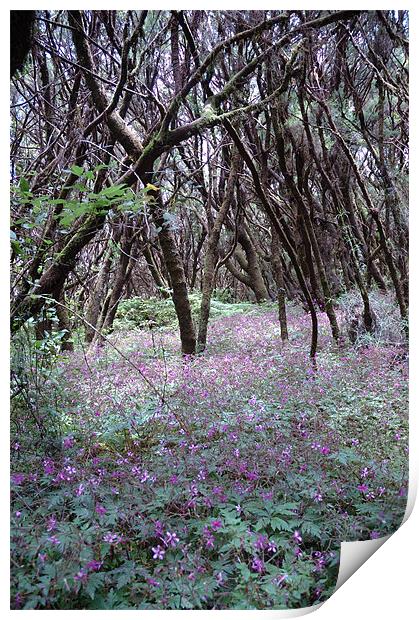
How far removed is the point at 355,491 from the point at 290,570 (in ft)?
1.75

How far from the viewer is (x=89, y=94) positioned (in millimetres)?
3064

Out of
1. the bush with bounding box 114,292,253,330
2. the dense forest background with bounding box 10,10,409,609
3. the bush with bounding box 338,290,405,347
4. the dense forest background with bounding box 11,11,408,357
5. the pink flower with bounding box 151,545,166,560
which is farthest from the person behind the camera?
the bush with bounding box 338,290,405,347

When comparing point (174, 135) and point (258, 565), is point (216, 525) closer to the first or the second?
point (258, 565)

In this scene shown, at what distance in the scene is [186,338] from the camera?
12.1 ft

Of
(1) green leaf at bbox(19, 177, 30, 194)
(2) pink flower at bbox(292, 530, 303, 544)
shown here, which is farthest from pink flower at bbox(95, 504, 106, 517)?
(1) green leaf at bbox(19, 177, 30, 194)

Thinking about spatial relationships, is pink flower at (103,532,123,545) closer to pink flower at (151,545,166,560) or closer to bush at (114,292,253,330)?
pink flower at (151,545,166,560)

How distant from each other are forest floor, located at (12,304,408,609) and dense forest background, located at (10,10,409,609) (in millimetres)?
11

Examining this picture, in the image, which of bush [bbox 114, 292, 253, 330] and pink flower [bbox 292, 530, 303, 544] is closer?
pink flower [bbox 292, 530, 303, 544]

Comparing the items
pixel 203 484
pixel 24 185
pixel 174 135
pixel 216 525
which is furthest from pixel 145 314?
pixel 216 525

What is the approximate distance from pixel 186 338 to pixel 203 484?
1743 millimetres

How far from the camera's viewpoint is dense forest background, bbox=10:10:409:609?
5.87 ft

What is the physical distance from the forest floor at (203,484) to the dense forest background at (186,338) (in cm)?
1
